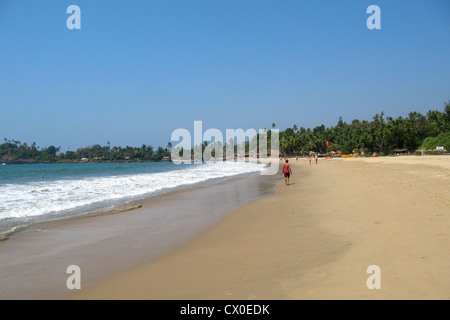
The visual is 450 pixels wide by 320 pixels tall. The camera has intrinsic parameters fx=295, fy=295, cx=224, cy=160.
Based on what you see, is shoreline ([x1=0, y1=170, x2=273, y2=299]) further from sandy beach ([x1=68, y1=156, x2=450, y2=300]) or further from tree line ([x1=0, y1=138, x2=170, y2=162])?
tree line ([x1=0, y1=138, x2=170, y2=162])

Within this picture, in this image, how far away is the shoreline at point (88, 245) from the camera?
438 centimetres

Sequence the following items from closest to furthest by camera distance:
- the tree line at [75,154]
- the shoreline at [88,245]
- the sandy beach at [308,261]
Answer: the sandy beach at [308,261], the shoreline at [88,245], the tree line at [75,154]

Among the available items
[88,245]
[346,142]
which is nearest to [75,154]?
[346,142]

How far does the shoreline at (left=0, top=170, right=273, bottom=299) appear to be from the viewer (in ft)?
14.4

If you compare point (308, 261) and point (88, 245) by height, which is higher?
point (308, 261)

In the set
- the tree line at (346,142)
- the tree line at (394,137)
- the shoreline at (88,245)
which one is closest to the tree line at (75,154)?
the tree line at (346,142)

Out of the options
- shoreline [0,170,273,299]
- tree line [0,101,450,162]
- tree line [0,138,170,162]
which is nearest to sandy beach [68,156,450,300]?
shoreline [0,170,273,299]

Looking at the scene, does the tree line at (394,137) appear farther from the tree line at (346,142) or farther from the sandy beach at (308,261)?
the sandy beach at (308,261)

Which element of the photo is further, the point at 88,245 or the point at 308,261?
the point at 88,245

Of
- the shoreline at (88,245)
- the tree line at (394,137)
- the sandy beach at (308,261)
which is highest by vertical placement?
the tree line at (394,137)

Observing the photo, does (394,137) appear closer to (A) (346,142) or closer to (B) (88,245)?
(A) (346,142)

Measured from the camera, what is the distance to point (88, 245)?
6258mm
